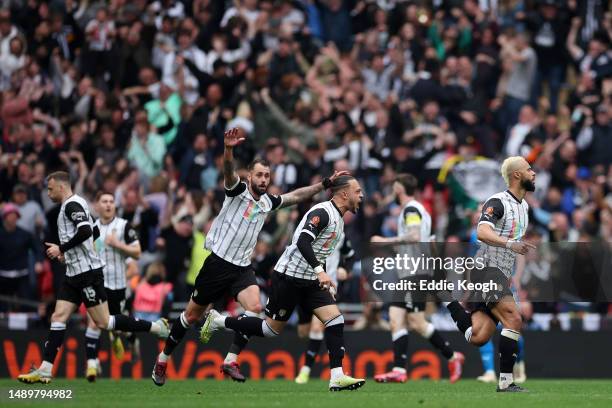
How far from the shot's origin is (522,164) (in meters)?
14.3

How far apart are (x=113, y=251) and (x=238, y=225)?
11.5 feet

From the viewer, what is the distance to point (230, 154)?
45.6 feet

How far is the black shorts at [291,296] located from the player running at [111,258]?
3674mm

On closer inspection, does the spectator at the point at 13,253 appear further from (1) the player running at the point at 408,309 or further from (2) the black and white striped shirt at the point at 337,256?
(1) the player running at the point at 408,309

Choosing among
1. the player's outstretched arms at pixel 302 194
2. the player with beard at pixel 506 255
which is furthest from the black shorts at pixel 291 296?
the player with beard at pixel 506 255

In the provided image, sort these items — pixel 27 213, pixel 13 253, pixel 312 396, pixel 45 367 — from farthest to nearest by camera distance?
pixel 27 213 < pixel 13 253 < pixel 45 367 < pixel 312 396

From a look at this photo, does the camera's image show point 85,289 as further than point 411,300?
No

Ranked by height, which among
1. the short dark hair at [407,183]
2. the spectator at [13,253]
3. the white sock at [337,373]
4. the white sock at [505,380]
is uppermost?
the short dark hair at [407,183]

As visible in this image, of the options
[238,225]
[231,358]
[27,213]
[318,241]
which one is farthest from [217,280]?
[27,213]

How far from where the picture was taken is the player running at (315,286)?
1432cm

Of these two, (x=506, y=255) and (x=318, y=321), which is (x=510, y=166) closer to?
(x=506, y=255)

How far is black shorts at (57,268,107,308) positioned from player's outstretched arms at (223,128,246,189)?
2.56 m

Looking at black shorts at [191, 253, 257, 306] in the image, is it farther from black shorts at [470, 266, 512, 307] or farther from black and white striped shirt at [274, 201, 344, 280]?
black shorts at [470, 266, 512, 307]

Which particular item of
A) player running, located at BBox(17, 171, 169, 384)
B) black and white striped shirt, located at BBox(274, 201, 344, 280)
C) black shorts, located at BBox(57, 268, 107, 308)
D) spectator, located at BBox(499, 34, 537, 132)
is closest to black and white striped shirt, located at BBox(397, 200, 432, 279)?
A: black and white striped shirt, located at BBox(274, 201, 344, 280)
